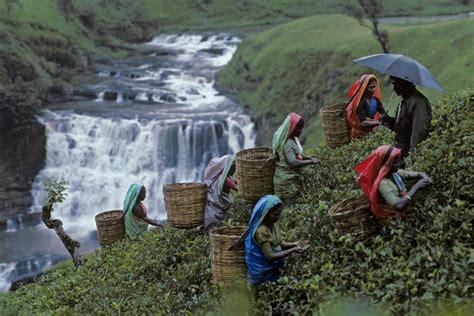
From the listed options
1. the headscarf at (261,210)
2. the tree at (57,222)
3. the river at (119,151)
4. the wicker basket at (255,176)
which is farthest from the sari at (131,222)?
the river at (119,151)

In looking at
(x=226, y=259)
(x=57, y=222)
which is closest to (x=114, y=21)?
(x=57, y=222)

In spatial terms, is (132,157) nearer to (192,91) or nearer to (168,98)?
(168,98)

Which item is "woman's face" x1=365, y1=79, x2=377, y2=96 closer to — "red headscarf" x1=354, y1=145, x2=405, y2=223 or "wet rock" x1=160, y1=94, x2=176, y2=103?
"red headscarf" x1=354, y1=145, x2=405, y2=223

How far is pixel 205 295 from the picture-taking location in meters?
6.94

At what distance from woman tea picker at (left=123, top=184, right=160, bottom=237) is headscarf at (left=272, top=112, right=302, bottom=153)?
331 cm

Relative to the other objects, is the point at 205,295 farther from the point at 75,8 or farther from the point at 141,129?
the point at 75,8

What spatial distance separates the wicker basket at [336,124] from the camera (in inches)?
400

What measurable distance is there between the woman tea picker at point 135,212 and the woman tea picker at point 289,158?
10.3ft

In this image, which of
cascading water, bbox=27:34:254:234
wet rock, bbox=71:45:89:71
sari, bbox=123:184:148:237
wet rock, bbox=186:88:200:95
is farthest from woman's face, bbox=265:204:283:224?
wet rock, bbox=71:45:89:71

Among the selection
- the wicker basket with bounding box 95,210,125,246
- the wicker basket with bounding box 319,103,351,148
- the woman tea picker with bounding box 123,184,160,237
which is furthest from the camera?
the wicker basket with bounding box 95,210,125,246

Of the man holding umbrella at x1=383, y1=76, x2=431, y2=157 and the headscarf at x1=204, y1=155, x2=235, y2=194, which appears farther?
the headscarf at x1=204, y1=155, x2=235, y2=194

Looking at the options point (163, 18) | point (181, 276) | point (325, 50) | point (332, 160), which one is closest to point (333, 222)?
point (181, 276)

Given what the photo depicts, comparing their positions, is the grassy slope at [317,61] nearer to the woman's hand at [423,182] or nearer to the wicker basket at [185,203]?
the wicker basket at [185,203]

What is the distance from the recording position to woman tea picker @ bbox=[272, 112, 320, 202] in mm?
8305
